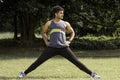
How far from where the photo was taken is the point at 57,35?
11008 mm

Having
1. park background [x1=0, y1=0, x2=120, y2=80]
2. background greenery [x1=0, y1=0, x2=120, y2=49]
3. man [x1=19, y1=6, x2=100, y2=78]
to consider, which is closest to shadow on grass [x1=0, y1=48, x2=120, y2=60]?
park background [x1=0, y1=0, x2=120, y2=80]

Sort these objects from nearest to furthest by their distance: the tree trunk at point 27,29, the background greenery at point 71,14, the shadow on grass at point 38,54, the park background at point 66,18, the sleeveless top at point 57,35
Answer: the sleeveless top at point 57,35 < the shadow on grass at point 38,54 < the park background at point 66,18 < the background greenery at point 71,14 < the tree trunk at point 27,29

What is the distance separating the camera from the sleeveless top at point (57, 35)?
36.2 ft

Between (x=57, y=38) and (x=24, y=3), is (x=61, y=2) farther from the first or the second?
(x=57, y=38)

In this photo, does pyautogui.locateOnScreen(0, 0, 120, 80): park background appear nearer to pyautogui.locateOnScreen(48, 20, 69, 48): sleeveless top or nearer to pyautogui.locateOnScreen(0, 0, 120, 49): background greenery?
pyautogui.locateOnScreen(0, 0, 120, 49): background greenery

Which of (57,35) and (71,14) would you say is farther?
(71,14)

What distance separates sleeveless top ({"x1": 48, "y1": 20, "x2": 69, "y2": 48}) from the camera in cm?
1102

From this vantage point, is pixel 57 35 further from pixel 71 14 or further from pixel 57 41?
pixel 71 14

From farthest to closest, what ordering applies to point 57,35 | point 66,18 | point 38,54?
point 66,18
point 38,54
point 57,35

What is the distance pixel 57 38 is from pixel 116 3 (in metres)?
18.3

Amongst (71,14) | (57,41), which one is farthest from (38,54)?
(57,41)

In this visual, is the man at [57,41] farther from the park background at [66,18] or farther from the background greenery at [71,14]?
the background greenery at [71,14]

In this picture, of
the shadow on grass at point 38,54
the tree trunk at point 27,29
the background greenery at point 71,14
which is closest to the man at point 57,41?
the shadow on grass at point 38,54

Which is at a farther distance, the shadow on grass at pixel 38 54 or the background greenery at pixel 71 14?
the background greenery at pixel 71 14
